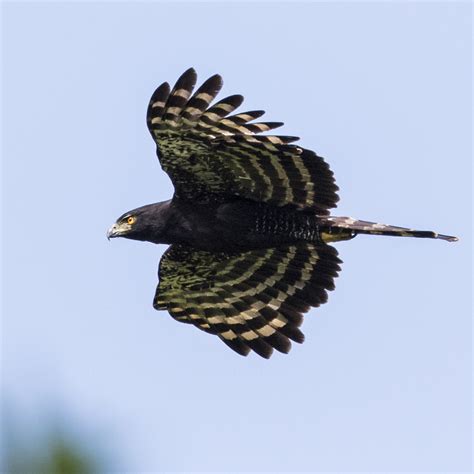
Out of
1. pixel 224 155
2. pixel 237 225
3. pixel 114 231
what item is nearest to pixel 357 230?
pixel 237 225

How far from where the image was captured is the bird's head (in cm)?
1013

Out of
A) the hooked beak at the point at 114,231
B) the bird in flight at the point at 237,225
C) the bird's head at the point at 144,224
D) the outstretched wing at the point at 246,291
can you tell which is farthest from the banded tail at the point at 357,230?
the hooked beak at the point at 114,231

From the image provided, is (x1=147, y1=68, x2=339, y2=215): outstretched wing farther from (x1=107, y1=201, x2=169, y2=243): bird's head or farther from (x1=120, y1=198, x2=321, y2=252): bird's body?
(x1=107, y1=201, x2=169, y2=243): bird's head

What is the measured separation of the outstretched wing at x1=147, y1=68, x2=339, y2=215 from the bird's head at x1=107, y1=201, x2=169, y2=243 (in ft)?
1.07

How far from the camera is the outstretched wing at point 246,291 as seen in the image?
1074 centimetres

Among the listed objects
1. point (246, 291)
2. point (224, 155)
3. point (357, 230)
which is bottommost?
point (246, 291)

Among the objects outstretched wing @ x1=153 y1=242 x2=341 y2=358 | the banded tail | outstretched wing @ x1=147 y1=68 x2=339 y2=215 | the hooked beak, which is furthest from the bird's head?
the banded tail

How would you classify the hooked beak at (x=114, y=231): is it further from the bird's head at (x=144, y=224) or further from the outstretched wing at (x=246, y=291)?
the outstretched wing at (x=246, y=291)

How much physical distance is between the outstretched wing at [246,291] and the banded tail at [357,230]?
1.90 ft

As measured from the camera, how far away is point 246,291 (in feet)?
37.1

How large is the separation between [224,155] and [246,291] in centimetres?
236

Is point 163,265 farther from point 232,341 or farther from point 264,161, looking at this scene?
point 264,161

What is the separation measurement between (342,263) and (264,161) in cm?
172

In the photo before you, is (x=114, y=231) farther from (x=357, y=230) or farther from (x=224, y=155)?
(x=357, y=230)
